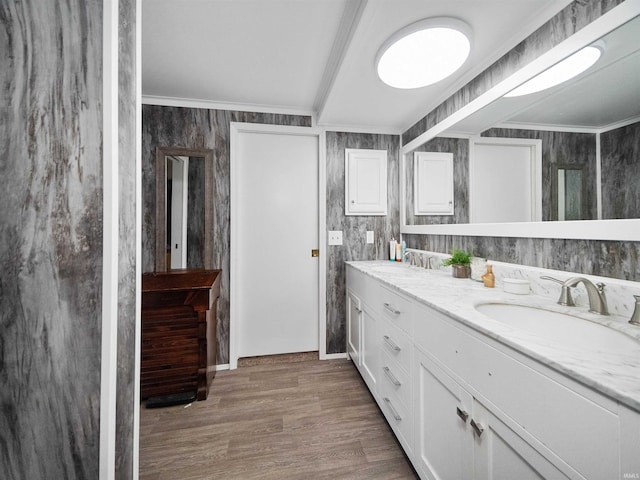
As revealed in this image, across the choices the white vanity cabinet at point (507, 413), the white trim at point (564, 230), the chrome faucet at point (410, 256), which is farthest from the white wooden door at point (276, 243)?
the white vanity cabinet at point (507, 413)

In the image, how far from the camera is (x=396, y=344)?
132cm

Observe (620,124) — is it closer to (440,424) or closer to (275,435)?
(440,424)

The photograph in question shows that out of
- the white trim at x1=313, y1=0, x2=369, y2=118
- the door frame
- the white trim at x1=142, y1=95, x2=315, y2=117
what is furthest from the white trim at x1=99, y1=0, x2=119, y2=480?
the white trim at x1=142, y1=95, x2=315, y2=117

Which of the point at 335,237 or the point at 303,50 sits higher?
the point at 303,50

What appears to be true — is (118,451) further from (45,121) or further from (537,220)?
(537,220)

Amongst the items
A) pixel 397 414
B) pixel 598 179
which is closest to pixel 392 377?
pixel 397 414

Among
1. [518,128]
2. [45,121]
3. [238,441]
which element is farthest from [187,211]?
[518,128]

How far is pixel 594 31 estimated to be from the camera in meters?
0.93

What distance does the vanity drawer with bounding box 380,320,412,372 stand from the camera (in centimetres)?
121

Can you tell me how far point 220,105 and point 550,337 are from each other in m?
2.60


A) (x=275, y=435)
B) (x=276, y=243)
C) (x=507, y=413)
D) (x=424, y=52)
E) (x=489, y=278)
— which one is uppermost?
(x=424, y=52)

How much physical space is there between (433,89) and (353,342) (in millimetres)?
2033

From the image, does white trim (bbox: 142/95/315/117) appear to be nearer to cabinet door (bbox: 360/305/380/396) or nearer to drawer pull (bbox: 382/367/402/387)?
cabinet door (bbox: 360/305/380/396)

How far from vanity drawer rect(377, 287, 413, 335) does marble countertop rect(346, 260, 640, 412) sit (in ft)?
0.20
